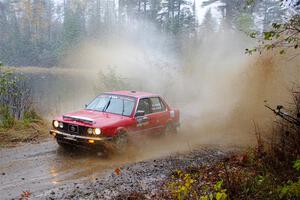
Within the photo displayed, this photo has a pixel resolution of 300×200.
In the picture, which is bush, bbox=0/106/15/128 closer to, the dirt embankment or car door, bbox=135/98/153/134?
the dirt embankment

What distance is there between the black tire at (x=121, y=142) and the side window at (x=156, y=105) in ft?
5.92

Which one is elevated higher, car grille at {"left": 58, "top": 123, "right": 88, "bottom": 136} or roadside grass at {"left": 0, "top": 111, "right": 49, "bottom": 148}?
car grille at {"left": 58, "top": 123, "right": 88, "bottom": 136}

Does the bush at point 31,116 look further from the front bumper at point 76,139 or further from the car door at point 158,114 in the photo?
the car door at point 158,114

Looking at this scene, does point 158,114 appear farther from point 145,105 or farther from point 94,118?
point 94,118

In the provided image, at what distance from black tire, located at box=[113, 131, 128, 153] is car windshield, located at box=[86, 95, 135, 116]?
70 cm

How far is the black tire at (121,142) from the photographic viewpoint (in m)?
8.38

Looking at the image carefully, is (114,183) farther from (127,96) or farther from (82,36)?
(82,36)

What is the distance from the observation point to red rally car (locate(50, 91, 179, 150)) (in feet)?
26.6

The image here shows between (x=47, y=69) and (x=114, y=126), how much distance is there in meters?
54.2

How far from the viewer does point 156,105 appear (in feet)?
34.6

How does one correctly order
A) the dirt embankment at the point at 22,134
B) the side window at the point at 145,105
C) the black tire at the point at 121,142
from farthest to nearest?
1. the side window at the point at 145,105
2. the dirt embankment at the point at 22,134
3. the black tire at the point at 121,142

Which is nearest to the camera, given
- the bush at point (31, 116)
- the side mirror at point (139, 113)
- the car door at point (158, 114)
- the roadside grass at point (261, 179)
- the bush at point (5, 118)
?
the roadside grass at point (261, 179)

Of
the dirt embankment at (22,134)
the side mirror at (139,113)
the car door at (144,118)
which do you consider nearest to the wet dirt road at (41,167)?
the dirt embankment at (22,134)

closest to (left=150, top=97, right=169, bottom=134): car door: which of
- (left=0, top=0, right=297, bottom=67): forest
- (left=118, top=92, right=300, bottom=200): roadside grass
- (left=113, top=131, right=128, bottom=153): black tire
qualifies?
(left=113, top=131, right=128, bottom=153): black tire
